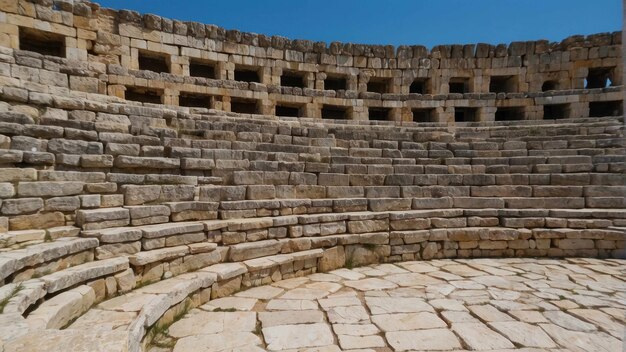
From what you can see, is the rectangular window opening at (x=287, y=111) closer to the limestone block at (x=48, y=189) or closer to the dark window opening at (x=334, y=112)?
the dark window opening at (x=334, y=112)

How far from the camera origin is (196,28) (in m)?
11.0

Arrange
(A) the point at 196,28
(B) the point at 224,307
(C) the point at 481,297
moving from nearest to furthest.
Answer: (B) the point at 224,307 → (C) the point at 481,297 → (A) the point at 196,28

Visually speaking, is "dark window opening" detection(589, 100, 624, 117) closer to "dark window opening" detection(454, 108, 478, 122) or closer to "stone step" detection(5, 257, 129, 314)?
"dark window opening" detection(454, 108, 478, 122)

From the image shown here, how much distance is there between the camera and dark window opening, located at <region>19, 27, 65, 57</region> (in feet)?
29.3

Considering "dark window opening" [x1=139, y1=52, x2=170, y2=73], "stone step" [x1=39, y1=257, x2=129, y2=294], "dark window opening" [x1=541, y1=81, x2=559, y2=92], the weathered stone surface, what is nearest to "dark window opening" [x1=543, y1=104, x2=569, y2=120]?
"dark window opening" [x1=541, y1=81, x2=559, y2=92]

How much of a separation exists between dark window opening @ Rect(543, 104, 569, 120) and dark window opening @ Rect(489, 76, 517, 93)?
4.78 ft

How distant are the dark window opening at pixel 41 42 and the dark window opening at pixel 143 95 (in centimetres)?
189

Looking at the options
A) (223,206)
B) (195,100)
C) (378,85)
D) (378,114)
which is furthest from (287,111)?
(223,206)

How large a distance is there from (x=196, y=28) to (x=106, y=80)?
359 centimetres

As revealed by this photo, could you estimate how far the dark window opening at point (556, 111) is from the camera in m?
12.5

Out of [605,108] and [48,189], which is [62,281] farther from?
[605,108]

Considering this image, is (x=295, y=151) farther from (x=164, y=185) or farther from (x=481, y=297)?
(x=481, y=297)

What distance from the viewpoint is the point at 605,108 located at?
12.7 m

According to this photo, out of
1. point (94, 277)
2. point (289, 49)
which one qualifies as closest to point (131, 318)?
point (94, 277)
